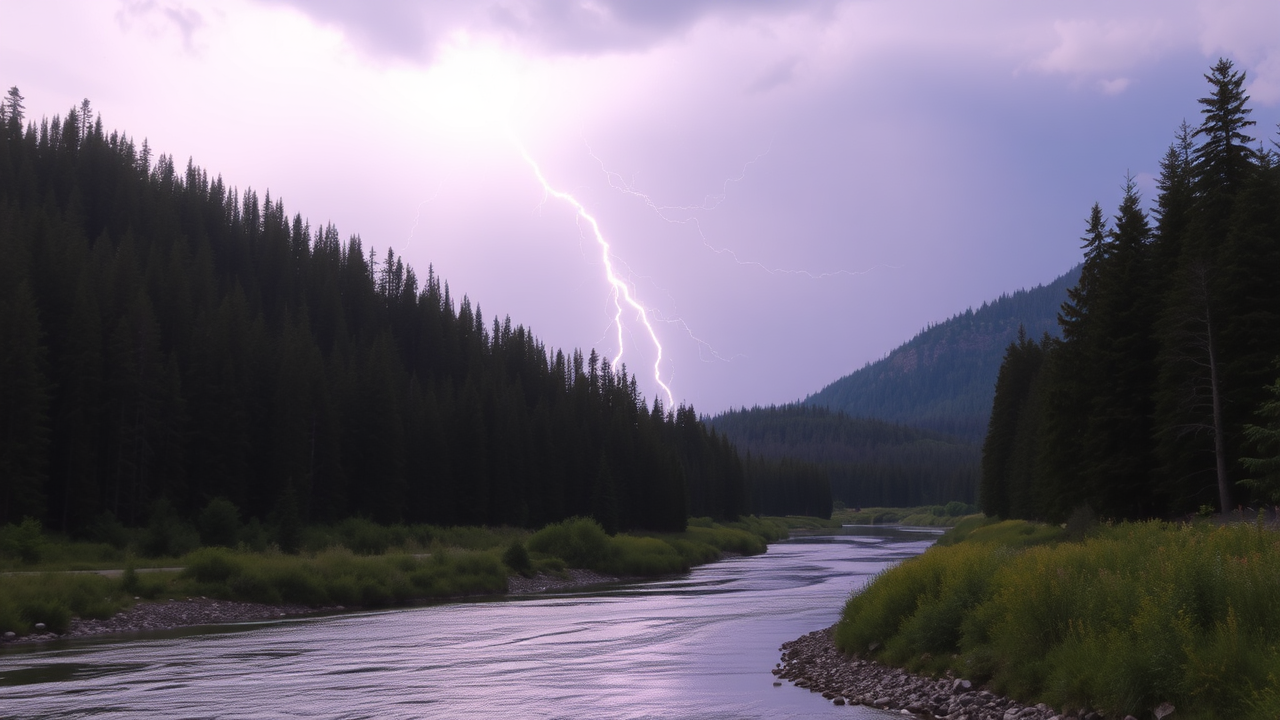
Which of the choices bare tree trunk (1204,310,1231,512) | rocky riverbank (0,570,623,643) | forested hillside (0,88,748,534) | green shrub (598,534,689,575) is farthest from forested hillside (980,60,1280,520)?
forested hillside (0,88,748,534)

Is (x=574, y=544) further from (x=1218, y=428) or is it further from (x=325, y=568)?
(x=1218, y=428)

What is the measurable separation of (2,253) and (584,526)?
156ft

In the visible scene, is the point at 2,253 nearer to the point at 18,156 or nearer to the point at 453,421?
the point at 453,421

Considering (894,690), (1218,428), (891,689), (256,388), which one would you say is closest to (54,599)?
(891,689)

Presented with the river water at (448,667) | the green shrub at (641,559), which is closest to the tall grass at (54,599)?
the river water at (448,667)

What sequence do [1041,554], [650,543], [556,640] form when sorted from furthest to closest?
[650,543]
[556,640]
[1041,554]

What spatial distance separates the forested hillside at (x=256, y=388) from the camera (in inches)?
2864

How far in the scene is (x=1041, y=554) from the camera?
930 inches

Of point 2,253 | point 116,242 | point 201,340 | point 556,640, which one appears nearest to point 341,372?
point 201,340

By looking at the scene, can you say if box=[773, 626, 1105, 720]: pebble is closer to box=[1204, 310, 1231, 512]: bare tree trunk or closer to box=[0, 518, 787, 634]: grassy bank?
box=[1204, 310, 1231, 512]: bare tree trunk

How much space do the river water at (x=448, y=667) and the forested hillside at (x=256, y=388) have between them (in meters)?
29.9

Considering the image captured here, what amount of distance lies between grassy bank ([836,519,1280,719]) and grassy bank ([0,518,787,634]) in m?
30.0

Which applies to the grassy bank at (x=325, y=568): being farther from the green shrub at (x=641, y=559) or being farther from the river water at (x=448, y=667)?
the river water at (x=448, y=667)

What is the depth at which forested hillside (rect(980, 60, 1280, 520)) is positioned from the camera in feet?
140
